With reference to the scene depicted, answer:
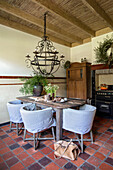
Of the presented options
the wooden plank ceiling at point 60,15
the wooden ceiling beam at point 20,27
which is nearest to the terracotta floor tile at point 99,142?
the wooden plank ceiling at point 60,15

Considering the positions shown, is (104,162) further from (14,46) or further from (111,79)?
(14,46)

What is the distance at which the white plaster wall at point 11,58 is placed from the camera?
3.15 m

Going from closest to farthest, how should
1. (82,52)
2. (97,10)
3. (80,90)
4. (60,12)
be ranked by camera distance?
1. (97,10)
2. (60,12)
3. (80,90)
4. (82,52)

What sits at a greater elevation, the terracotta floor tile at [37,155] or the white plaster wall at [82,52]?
the white plaster wall at [82,52]

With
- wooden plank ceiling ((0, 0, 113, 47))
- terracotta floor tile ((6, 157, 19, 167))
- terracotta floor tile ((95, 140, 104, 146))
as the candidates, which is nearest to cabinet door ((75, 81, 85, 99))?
wooden plank ceiling ((0, 0, 113, 47))

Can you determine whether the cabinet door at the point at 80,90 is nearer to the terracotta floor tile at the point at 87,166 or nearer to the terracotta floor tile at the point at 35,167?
the terracotta floor tile at the point at 87,166

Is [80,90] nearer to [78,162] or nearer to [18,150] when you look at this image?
[78,162]

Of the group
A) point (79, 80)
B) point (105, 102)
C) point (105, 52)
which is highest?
point (105, 52)

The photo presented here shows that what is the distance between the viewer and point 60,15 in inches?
106

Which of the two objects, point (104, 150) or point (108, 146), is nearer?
point (104, 150)

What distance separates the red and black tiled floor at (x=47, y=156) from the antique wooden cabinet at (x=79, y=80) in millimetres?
1865

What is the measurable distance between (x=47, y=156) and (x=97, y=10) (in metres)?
3.17

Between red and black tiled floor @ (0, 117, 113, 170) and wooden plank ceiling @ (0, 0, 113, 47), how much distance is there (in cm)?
280

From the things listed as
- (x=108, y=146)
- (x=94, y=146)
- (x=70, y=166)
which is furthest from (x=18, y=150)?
(x=108, y=146)
